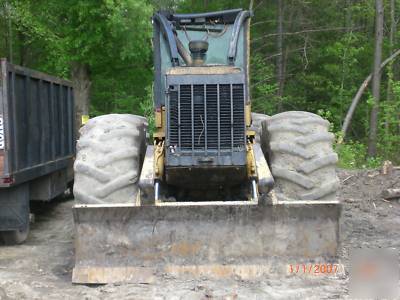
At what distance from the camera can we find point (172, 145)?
5.74 m

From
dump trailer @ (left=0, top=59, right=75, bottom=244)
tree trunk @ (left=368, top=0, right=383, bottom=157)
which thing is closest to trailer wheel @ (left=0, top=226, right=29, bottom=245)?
dump trailer @ (left=0, top=59, right=75, bottom=244)

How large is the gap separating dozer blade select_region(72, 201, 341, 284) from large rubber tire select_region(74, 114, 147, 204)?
0.22 m

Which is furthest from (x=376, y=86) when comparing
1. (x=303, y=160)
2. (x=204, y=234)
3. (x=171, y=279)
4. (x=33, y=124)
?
(x=171, y=279)

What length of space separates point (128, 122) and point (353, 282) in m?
2.81

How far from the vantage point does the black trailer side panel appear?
7.66 meters

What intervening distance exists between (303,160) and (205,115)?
3.92 ft

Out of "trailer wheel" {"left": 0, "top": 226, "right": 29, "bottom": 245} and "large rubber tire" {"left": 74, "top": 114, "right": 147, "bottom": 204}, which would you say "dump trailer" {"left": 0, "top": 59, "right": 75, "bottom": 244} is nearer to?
"trailer wheel" {"left": 0, "top": 226, "right": 29, "bottom": 245}

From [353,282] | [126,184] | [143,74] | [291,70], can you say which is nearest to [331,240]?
[353,282]

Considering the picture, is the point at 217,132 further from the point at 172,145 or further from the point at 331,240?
the point at 331,240

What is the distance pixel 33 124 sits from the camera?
8.83 metres

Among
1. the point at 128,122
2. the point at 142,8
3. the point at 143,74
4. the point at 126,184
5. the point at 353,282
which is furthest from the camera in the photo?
the point at 143,74

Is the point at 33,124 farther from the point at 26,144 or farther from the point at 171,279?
the point at 171,279

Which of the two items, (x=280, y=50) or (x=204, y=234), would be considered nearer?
(x=204, y=234)
